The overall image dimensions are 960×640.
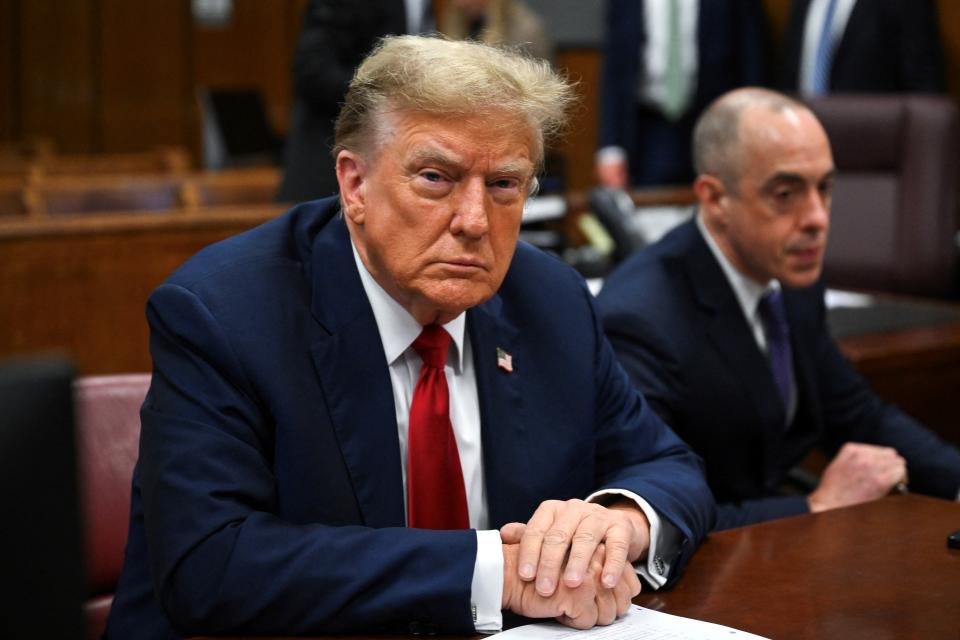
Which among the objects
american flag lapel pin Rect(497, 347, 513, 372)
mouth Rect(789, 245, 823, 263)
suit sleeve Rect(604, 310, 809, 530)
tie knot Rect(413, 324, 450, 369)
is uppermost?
tie knot Rect(413, 324, 450, 369)

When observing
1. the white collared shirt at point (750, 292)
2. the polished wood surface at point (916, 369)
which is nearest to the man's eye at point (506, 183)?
the white collared shirt at point (750, 292)

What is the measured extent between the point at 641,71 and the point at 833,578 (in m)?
4.73

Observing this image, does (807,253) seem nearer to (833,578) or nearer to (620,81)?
(833,578)

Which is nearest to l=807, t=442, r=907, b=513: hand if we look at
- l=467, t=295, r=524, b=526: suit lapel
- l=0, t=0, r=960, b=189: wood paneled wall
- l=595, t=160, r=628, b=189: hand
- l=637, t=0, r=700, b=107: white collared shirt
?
l=467, t=295, r=524, b=526: suit lapel

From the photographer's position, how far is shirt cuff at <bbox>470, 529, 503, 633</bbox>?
4.97ft

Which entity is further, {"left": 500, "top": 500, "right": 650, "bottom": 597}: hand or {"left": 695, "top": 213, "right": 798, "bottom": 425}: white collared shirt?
{"left": 695, "top": 213, "right": 798, "bottom": 425}: white collared shirt

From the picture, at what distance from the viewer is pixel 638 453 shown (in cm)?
205

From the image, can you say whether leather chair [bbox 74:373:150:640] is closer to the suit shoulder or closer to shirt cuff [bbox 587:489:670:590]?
the suit shoulder

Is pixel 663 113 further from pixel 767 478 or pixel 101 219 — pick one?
pixel 767 478

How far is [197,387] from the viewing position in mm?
1668

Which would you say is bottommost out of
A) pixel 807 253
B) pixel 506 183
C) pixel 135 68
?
pixel 135 68

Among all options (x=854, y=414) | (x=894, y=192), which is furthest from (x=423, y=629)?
(x=894, y=192)

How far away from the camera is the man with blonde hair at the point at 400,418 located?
1534 mm

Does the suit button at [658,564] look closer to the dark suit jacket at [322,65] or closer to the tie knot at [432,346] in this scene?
the tie knot at [432,346]
